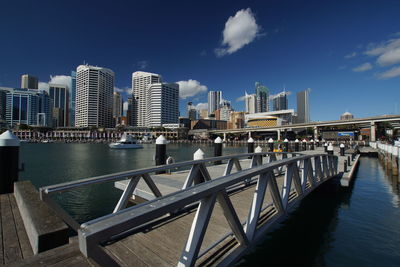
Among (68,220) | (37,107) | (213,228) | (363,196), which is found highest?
(37,107)

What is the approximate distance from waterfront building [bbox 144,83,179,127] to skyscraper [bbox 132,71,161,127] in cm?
947

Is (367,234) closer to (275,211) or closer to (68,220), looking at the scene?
(275,211)

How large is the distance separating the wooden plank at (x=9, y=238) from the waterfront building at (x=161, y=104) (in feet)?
524

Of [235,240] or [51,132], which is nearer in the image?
[235,240]

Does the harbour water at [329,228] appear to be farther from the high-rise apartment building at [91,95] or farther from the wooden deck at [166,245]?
the high-rise apartment building at [91,95]

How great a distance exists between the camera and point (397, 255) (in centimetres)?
584

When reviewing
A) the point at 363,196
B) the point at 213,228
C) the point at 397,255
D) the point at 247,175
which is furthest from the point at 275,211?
the point at 363,196

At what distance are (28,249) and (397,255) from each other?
935cm

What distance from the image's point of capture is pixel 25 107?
175m

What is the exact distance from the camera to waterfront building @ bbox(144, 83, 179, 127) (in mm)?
160750

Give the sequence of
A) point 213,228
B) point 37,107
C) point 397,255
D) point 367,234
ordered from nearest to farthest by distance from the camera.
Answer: point 213,228
point 397,255
point 367,234
point 37,107

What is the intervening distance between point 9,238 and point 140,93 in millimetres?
193756

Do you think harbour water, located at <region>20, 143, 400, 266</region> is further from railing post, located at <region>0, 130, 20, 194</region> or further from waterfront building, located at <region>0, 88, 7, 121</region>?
waterfront building, located at <region>0, 88, 7, 121</region>

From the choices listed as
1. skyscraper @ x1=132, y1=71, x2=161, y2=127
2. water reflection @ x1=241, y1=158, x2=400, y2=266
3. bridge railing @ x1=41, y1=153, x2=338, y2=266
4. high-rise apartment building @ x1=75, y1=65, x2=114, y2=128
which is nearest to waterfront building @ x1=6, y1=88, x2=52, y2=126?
high-rise apartment building @ x1=75, y1=65, x2=114, y2=128
